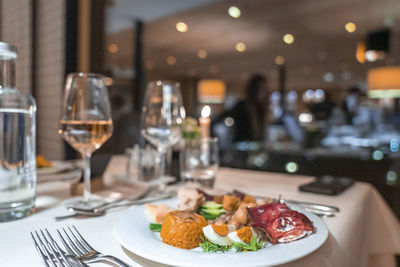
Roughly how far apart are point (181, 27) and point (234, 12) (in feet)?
3.91

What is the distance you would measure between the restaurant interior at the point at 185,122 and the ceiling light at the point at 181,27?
1.1 inches

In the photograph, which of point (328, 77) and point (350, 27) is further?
point (328, 77)

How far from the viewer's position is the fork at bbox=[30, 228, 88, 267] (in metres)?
0.40

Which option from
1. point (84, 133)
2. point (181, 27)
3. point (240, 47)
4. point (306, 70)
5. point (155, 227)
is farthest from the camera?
point (306, 70)

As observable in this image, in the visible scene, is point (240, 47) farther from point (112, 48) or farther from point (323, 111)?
point (112, 48)

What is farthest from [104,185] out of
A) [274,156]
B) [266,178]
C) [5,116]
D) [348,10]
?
[348,10]

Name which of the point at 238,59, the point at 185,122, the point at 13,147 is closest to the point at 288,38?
the point at 238,59

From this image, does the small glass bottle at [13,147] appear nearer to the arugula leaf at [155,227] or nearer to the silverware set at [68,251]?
the silverware set at [68,251]

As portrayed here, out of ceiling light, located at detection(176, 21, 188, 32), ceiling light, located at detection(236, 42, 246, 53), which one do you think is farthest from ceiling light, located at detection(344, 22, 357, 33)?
ceiling light, located at detection(176, 21, 188, 32)

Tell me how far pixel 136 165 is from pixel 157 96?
0.24 metres

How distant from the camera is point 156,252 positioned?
404mm

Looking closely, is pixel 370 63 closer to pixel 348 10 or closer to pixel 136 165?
pixel 348 10

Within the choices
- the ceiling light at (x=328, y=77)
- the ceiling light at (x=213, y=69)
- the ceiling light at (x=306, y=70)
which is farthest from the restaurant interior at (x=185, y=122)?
the ceiling light at (x=328, y=77)

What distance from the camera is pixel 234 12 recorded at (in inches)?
222
